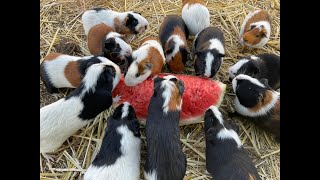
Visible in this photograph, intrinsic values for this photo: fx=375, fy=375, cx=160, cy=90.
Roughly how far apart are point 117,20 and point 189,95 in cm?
133

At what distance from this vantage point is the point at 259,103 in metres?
3.52

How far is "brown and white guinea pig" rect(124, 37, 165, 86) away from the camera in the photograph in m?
3.58

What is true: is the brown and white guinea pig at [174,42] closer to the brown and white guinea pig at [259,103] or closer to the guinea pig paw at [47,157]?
the brown and white guinea pig at [259,103]

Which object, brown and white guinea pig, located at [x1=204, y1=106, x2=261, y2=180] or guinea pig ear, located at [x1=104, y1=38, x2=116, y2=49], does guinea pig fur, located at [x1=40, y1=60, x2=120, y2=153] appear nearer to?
guinea pig ear, located at [x1=104, y1=38, x2=116, y2=49]

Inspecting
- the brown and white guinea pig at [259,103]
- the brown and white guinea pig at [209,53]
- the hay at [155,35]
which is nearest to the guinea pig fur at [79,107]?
the hay at [155,35]

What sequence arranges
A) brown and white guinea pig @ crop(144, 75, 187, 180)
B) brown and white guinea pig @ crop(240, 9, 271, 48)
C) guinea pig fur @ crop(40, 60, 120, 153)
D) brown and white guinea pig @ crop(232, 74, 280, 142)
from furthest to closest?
brown and white guinea pig @ crop(240, 9, 271, 48), brown and white guinea pig @ crop(232, 74, 280, 142), guinea pig fur @ crop(40, 60, 120, 153), brown and white guinea pig @ crop(144, 75, 187, 180)

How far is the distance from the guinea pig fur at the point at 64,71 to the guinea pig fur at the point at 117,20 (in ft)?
2.19

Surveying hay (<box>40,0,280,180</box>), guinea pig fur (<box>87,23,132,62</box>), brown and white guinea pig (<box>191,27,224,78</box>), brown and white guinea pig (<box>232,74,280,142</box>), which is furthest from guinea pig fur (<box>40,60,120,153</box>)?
brown and white guinea pig (<box>232,74,280,142</box>)

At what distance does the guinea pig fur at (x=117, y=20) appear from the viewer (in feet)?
13.8

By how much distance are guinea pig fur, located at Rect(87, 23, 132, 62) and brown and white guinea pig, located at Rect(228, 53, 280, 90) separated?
3.66 ft

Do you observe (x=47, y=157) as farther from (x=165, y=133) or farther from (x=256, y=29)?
(x=256, y=29)

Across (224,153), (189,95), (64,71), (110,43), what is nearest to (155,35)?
(110,43)

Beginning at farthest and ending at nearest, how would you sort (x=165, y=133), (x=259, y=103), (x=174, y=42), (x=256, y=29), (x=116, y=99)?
(x=256, y=29) < (x=174, y=42) < (x=116, y=99) < (x=259, y=103) < (x=165, y=133)

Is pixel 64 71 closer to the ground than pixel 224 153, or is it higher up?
higher up
